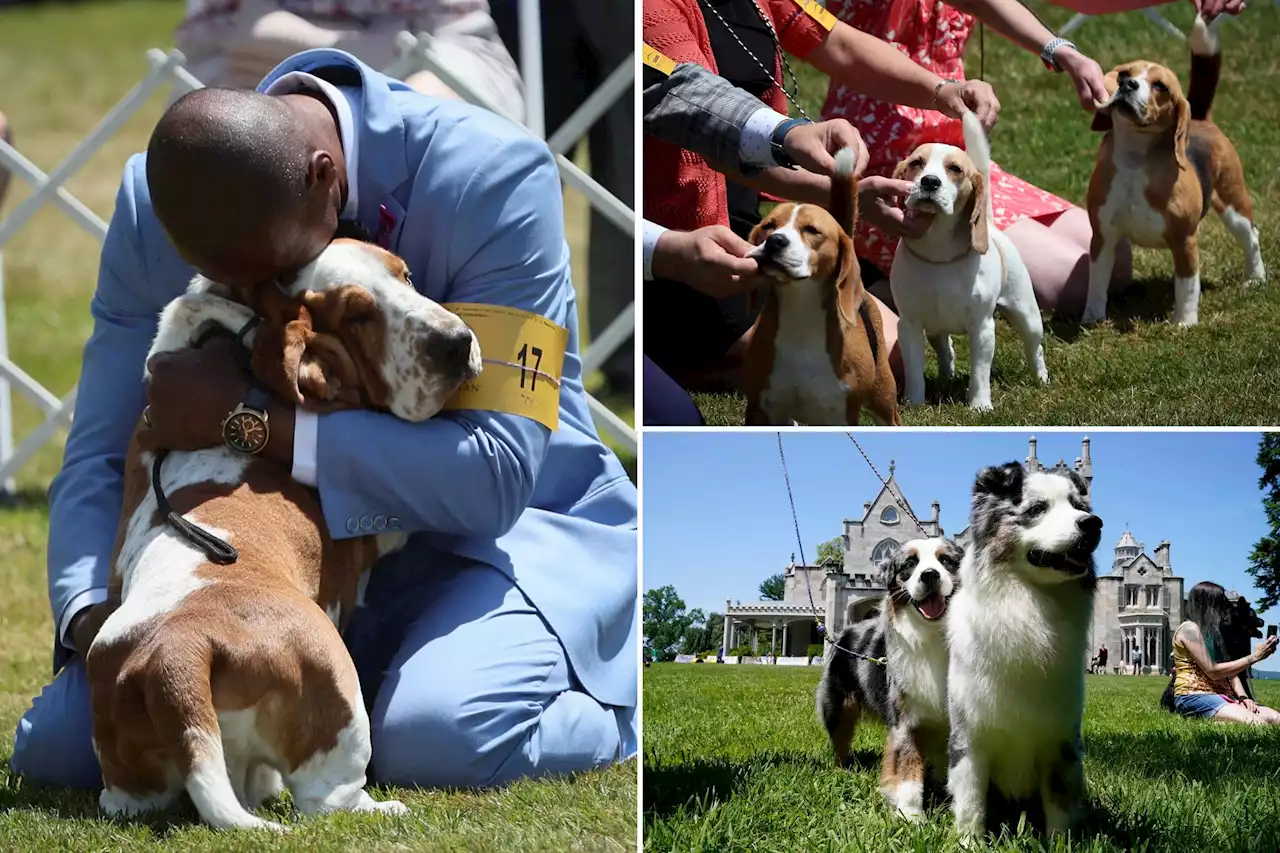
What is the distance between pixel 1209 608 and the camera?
3.03 metres

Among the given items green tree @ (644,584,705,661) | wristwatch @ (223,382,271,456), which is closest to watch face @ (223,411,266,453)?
wristwatch @ (223,382,271,456)

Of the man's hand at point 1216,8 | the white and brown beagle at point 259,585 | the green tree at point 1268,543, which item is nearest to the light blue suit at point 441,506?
the white and brown beagle at point 259,585

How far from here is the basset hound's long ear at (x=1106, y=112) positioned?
350 centimetres

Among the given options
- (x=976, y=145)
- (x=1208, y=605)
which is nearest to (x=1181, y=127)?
(x=976, y=145)

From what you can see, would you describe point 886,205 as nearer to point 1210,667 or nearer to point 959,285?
point 959,285

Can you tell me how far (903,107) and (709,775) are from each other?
148 centimetres

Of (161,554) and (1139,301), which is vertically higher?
(1139,301)

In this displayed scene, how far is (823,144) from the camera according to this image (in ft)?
10.8

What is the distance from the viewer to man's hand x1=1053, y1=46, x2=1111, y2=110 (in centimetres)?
352

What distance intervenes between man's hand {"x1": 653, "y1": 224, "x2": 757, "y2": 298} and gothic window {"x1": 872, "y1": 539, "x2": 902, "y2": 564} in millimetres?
653

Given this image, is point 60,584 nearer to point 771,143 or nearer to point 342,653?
point 342,653

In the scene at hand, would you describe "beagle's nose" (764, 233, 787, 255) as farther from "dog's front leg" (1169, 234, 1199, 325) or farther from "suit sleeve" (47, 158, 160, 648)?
"suit sleeve" (47, 158, 160, 648)

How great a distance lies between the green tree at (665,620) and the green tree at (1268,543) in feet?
3.56

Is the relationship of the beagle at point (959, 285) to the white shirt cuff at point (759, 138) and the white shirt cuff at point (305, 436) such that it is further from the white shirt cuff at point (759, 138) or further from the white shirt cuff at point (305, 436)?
the white shirt cuff at point (305, 436)
